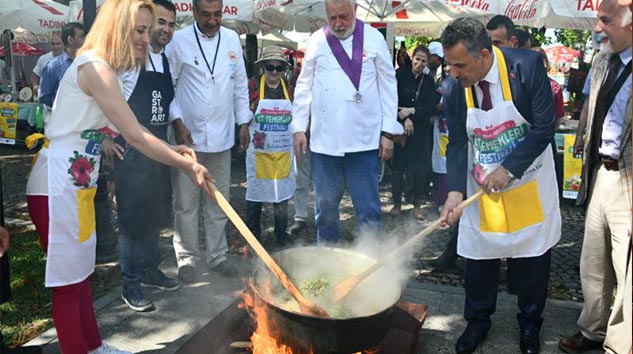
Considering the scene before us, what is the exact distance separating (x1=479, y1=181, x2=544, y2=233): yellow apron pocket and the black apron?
8.45 ft

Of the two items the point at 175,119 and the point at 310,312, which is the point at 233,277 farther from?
the point at 310,312

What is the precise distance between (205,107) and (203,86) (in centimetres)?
18

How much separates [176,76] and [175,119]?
40 centimetres

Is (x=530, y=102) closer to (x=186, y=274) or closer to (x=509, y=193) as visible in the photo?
(x=509, y=193)

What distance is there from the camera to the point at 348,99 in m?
4.06

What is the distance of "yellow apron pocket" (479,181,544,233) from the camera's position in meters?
3.33

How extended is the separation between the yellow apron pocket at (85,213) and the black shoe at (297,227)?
362 centimetres

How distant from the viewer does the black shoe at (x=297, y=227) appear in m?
6.40

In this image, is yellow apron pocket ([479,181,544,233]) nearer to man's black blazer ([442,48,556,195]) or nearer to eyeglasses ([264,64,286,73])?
man's black blazer ([442,48,556,195])

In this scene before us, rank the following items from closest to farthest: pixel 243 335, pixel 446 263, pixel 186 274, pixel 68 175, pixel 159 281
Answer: pixel 68 175 → pixel 243 335 → pixel 159 281 → pixel 186 274 → pixel 446 263

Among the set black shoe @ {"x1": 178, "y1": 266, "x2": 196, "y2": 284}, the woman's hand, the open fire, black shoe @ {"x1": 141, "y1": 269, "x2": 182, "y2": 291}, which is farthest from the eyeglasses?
the open fire

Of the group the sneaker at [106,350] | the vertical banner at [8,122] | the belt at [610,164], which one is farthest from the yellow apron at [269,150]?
the vertical banner at [8,122]

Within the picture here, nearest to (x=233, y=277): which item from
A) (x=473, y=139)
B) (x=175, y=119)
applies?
(x=175, y=119)

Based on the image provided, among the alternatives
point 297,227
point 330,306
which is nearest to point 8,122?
point 297,227
